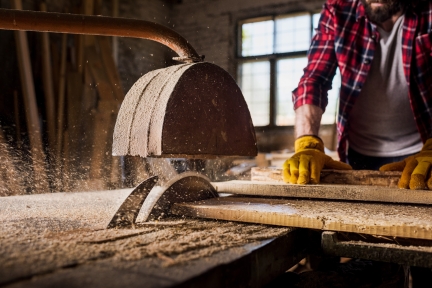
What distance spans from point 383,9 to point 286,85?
18.5ft

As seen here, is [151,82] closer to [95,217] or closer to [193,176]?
[193,176]

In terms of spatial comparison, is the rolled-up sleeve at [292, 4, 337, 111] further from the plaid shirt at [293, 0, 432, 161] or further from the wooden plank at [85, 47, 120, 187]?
the wooden plank at [85, 47, 120, 187]

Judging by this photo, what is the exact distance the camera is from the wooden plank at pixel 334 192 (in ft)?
5.37

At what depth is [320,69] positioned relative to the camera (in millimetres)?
2744

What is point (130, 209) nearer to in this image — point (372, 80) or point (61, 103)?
point (372, 80)

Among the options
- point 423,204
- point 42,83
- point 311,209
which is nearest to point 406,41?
point 423,204

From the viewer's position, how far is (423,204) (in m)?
1.64

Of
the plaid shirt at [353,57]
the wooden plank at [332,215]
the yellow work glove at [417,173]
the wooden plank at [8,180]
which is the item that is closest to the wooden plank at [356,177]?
the yellow work glove at [417,173]

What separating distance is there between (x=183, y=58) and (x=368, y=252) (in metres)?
0.96

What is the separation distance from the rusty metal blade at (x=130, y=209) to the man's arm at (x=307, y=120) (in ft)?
4.55

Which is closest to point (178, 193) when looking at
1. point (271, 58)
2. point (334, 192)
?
point (334, 192)

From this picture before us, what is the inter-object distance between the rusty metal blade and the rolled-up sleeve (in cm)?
159

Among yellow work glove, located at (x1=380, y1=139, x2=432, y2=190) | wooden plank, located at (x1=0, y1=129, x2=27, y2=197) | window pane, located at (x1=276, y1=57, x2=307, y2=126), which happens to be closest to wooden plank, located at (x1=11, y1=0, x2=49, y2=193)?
wooden plank, located at (x1=0, y1=129, x2=27, y2=197)

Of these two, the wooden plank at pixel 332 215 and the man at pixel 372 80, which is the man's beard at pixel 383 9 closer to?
the man at pixel 372 80
